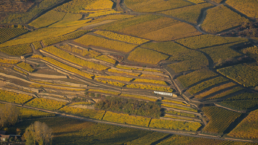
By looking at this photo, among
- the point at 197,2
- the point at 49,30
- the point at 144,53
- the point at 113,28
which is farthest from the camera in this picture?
the point at 197,2

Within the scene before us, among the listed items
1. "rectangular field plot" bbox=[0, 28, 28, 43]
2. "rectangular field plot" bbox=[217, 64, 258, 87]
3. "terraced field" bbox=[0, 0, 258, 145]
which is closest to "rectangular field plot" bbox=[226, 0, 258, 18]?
"terraced field" bbox=[0, 0, 258, 145]

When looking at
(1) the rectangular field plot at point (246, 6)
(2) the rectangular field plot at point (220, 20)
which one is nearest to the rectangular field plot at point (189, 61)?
(2) the rectangular field plot at point (220, 20)

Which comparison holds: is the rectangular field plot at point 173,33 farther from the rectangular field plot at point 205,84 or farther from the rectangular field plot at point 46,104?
the rectangular field plot at point 46,104

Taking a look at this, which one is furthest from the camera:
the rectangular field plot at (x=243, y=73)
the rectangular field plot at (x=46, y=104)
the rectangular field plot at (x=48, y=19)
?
the rectangular field plot at (x=48, y=19)

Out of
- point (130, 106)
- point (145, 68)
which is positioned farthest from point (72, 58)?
point (130, 106)

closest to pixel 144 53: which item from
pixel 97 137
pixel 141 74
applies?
pixel 141 74

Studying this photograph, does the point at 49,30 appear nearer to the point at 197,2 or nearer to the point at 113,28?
the point at 113,28
